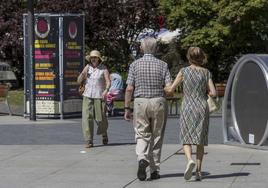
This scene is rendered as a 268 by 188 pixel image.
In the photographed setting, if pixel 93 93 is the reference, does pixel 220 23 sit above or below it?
above

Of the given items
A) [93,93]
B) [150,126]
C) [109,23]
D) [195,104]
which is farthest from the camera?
[109,23]

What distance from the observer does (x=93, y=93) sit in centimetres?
1320

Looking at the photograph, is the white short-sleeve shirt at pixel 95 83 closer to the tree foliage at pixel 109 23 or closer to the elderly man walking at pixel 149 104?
the elderly man walking at pixel 149 104

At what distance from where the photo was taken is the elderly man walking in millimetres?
9617

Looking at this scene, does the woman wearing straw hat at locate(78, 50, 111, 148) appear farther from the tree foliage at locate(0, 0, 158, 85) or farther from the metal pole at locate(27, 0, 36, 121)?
the tree foliage at locate(0, 0, 158, 85)

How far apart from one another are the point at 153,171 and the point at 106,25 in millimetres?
23403

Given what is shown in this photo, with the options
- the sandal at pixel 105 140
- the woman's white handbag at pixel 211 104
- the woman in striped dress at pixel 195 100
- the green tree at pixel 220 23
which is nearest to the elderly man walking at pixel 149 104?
the woman in striped dress at pixel 195 100

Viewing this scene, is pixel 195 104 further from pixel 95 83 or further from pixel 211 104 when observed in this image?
pixel 95 83

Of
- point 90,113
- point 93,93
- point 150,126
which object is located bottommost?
point 90,113

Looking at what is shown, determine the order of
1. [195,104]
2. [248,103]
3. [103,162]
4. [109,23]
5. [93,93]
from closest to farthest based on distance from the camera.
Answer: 1. [195,104]
2. [103,162]
3. [248,103]
4. [93,93]
5. [109,23]

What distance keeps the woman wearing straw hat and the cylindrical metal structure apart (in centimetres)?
221

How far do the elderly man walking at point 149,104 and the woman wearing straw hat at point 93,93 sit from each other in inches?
136

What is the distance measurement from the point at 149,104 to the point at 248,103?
3696 mm

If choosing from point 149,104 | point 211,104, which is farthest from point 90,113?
point 211,104
